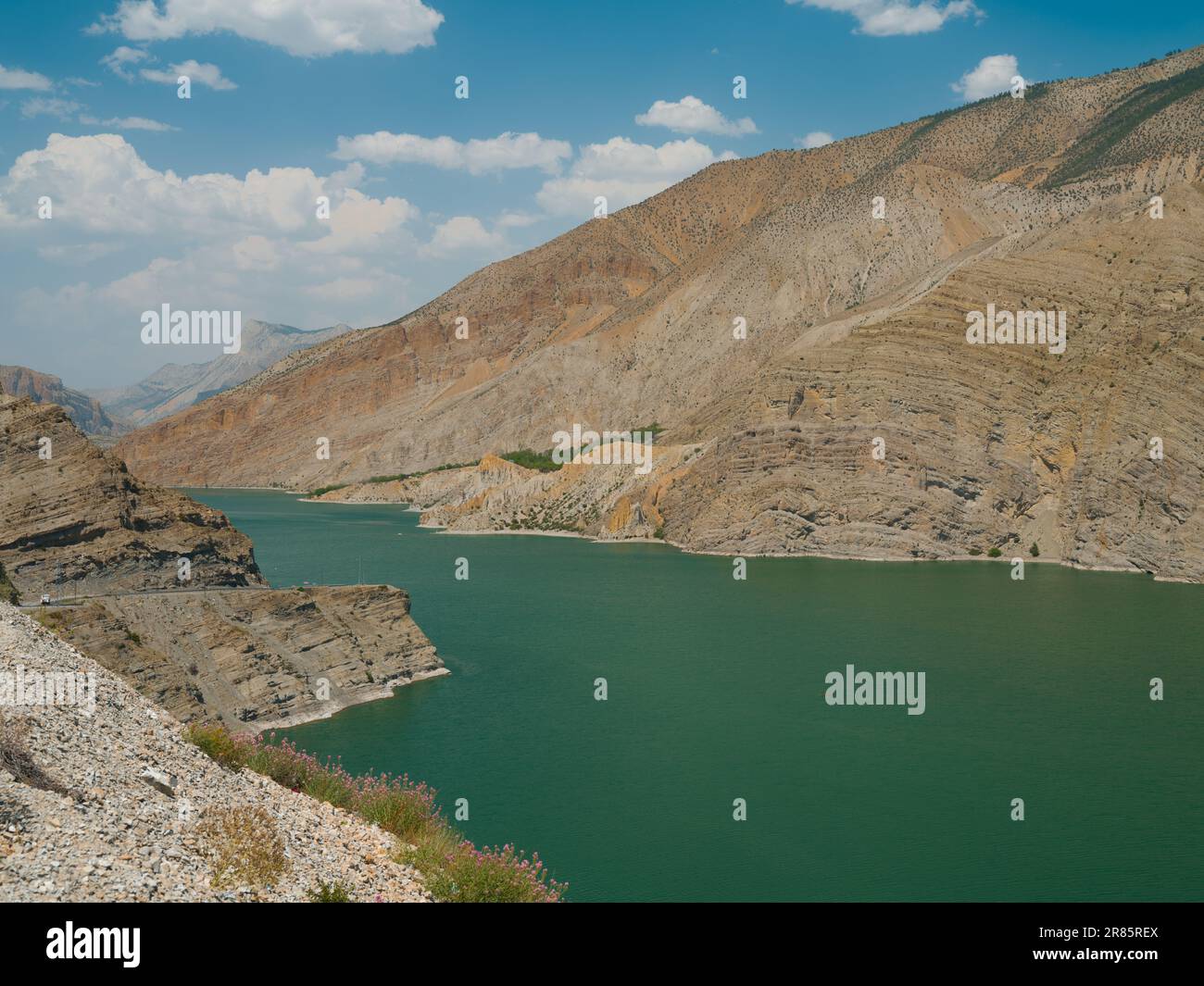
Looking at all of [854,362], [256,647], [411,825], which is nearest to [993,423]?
[854,362]

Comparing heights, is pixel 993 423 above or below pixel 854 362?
below

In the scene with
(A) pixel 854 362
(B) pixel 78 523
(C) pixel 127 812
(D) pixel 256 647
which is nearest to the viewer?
(C) pixel 127 812

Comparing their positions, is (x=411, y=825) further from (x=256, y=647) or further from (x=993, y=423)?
(x=993, y=423)

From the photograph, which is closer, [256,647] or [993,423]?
[256,647]

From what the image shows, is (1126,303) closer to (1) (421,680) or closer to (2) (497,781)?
(1) (421,680)

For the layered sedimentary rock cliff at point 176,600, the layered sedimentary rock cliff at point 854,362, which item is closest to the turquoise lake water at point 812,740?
the layered sedimentary rock cliff at point 176,600

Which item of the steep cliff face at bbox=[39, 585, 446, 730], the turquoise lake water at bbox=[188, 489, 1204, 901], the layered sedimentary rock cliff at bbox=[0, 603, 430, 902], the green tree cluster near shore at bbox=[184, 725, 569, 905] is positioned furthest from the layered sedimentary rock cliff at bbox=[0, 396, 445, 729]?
the layered sedimentary rock cliff at bbox=[0, 603, 430, 902]
